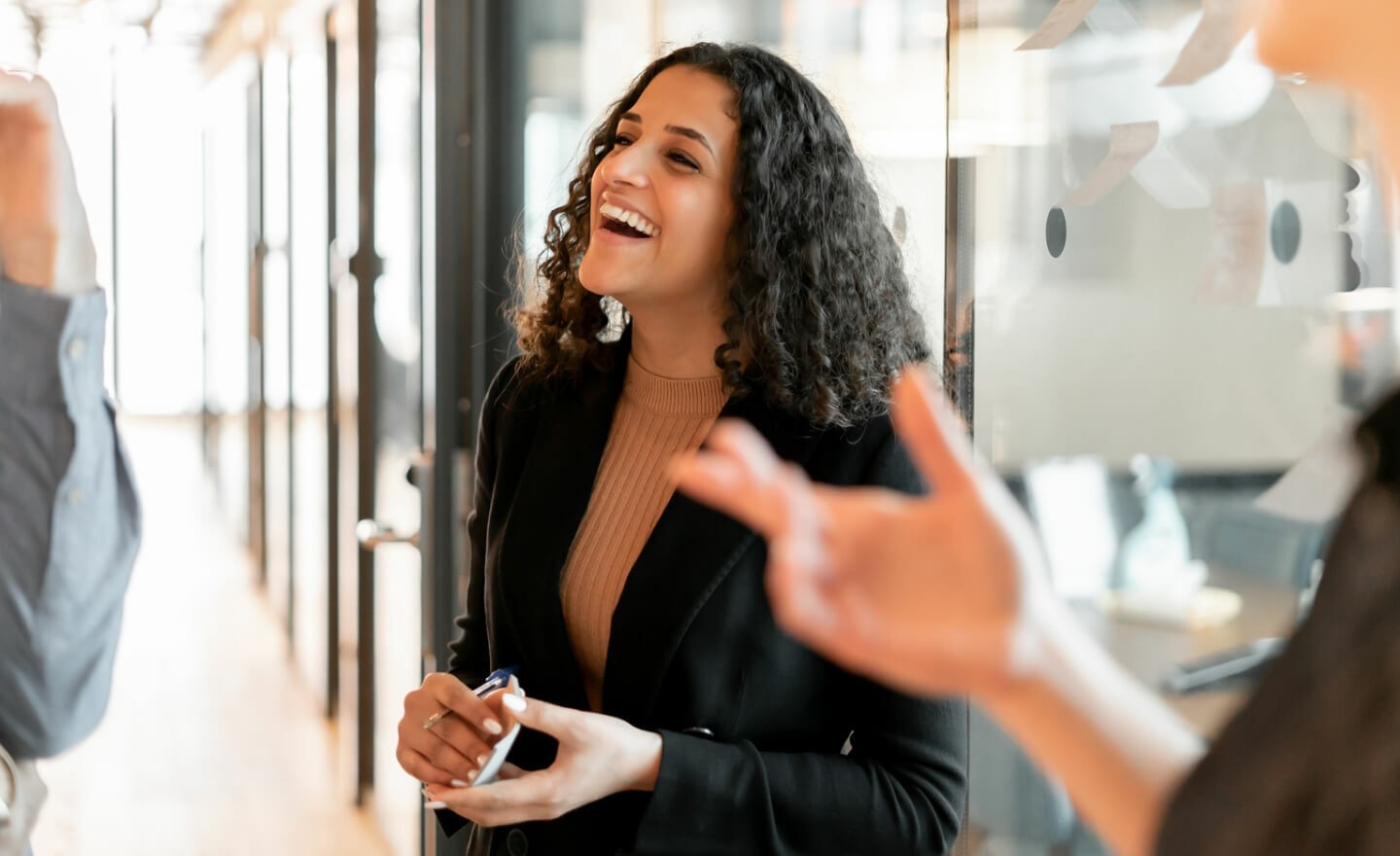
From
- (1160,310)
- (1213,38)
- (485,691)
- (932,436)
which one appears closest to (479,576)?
(485,691)

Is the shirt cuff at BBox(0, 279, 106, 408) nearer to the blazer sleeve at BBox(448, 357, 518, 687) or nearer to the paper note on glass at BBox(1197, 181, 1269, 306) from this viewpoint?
the blazer sleeve at BBox(448, 357, 518, 687)

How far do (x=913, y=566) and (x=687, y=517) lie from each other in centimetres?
86

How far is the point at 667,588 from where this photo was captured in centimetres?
138

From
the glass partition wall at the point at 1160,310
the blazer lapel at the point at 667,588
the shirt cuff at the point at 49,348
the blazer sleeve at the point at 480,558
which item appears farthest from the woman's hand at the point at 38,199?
the glass partition wall at the point at 1160,310

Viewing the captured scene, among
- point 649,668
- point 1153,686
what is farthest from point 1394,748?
point 649,668

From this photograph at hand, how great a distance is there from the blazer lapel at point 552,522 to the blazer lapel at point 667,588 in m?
0.07

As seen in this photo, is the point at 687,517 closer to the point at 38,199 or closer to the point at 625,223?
the point at 625,223

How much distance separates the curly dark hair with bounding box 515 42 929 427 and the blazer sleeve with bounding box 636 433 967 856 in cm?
33

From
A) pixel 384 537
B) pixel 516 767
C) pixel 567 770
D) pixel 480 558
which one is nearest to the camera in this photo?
pixel 567 770

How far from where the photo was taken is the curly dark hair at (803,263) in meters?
1.45

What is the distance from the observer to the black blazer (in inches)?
51.6

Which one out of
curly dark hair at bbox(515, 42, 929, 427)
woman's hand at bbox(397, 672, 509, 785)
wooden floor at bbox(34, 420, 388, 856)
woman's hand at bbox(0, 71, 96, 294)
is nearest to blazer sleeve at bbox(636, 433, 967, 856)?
woman's hand at bbox(397, 672, 509, 785)

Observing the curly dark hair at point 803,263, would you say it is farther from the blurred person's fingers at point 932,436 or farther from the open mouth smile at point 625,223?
the blurred person's fingers at point 932,436

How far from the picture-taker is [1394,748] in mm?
440
